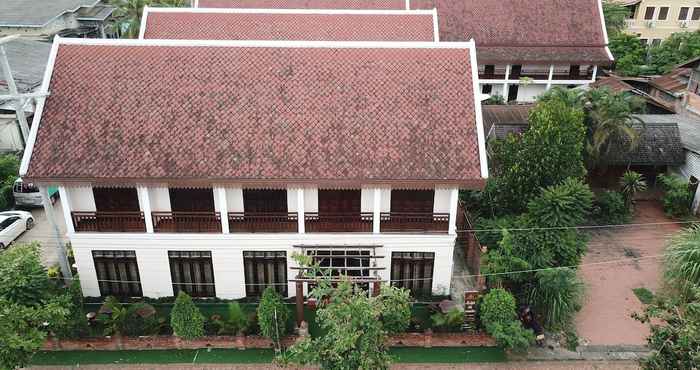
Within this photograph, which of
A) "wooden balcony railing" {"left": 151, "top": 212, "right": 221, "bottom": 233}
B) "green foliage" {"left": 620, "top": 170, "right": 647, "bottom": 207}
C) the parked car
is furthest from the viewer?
the parked car

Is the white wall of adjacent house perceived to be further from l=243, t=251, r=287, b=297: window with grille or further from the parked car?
the parked car

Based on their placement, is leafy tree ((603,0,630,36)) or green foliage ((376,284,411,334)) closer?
green foliage ((376,284,411,334))

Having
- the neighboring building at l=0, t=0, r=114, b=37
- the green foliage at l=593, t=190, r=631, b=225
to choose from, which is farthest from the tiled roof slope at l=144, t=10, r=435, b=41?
the neighboring building at l=0, t=0, r=114, b=37

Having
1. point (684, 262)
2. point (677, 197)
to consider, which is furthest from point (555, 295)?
point (677, 197)

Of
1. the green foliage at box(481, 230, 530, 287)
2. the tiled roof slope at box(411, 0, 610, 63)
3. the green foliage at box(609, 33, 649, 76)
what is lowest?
the green foliage at box(481, 230, 530, 287)

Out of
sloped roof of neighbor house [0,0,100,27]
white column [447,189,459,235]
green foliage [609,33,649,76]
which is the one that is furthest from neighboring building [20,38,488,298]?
sloped roof of neighbor house [0,0,100,27]

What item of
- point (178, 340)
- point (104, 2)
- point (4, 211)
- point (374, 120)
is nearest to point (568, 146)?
point (374, 120)

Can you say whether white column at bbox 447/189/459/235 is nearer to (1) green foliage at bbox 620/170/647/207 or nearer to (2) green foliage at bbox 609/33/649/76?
(1) green foliage at bbox 620/170/647/207

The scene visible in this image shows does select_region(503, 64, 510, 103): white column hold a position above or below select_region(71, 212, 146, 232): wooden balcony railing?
above

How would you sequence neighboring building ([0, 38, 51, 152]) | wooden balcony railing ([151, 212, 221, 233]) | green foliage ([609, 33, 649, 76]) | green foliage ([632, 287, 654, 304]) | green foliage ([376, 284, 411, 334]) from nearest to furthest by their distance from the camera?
1. green foliage ([376, 284, 411, 334])
2. wooden balcony railing ([151, 212, 221, 233])
3. green foliage ([632, 287, 654, 304])
4. neighboring building ([0, 38, 51, 152])
5. green foliage ([609, 33, 649, 76])
